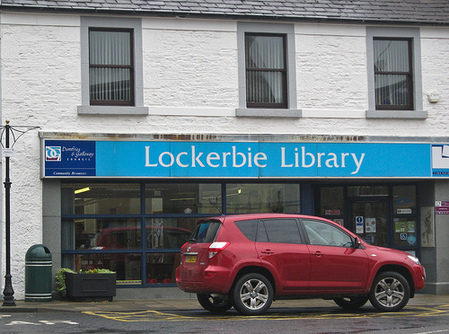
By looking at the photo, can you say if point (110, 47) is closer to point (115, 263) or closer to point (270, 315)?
point (115, 263)

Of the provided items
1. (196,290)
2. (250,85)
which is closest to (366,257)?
(196,290)

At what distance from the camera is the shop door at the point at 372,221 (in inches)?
752

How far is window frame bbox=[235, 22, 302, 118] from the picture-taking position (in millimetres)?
17641

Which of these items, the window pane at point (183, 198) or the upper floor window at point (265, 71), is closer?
the window pane at point (183, 198)

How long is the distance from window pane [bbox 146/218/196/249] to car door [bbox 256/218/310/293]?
14.9ft

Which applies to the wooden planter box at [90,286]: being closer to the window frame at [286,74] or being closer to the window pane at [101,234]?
the window pane at [101,234]

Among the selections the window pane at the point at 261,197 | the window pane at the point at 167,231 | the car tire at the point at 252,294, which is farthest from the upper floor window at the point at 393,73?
the car tire at the point at 252,294

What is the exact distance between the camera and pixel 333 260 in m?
13.1

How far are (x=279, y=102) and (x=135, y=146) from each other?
368cm

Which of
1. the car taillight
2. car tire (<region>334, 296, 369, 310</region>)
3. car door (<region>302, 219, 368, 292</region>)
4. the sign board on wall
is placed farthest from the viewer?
the sign board on wall

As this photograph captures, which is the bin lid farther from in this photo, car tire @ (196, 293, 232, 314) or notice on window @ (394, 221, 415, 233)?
notice on window @ (394, 221, 415, 233)

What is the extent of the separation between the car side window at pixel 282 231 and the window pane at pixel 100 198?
4.86 meters

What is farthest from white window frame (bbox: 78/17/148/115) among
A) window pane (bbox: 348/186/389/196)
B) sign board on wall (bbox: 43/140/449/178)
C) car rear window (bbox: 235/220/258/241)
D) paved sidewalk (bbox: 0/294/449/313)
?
window pane (bbox: 348/186/389/196)

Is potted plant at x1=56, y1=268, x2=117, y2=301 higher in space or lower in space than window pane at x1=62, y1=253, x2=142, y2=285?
lower
